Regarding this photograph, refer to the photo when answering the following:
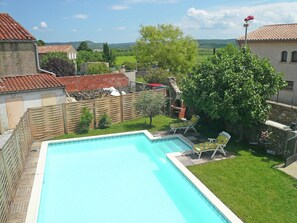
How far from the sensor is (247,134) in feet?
52.5

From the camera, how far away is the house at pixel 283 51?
23.4m

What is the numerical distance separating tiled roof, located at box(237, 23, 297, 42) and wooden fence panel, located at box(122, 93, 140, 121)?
13674 millimetres

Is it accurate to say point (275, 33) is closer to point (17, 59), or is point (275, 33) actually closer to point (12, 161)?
point (17, 59)

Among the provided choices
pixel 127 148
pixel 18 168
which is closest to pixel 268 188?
pixel 127 148

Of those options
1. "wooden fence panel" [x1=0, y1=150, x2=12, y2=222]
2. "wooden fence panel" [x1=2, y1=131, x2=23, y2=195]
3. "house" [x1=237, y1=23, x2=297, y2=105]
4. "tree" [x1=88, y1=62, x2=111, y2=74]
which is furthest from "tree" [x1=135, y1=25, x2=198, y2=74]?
"wooden fence panel" [x1=0, y1=150, x2=12, y2=222]

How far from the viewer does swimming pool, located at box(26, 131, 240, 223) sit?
10.3 meters

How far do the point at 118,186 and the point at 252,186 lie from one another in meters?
5.90

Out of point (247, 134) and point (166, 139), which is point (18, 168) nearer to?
point (166, 139)

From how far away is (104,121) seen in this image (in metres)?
19.8

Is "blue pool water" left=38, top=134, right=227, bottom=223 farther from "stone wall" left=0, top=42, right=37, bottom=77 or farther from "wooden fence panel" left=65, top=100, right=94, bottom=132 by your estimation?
"stone wall" left=0, top=42, right=37, bottom=77

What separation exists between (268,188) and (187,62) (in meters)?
36.8

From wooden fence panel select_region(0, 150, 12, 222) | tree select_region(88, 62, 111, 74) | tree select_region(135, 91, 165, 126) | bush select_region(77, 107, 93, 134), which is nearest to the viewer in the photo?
wooden fence panel select_region(0, 150, 12, 222)

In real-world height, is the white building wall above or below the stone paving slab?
above

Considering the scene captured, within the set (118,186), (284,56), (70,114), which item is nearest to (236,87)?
(118,186)
